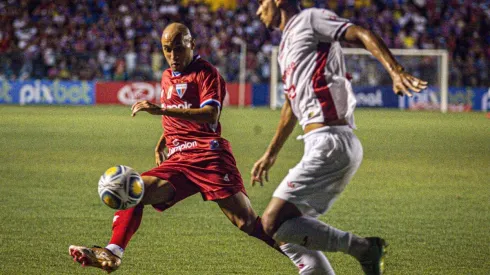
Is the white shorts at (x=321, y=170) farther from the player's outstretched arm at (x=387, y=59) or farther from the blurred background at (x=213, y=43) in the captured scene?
the blurred background at (x=213, y=43)

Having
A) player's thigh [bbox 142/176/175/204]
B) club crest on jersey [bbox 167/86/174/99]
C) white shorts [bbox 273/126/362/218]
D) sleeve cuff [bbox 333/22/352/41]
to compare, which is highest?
sleeve cuff [bbox 333/22/352/41]

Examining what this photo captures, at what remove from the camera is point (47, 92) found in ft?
113

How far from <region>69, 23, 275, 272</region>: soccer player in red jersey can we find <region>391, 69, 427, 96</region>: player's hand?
1.92 meters

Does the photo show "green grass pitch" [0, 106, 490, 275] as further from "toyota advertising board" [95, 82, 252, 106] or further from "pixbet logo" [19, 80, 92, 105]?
"pixbet logo" [19, 80, 92, 105]

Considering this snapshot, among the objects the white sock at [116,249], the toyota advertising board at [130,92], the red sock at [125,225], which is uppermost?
the red sock at [125,225]

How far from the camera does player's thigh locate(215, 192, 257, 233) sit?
632cm

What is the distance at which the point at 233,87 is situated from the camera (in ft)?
113

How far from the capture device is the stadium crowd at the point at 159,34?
1361 inches

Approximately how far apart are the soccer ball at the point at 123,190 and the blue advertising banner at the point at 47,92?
2906 centimetres

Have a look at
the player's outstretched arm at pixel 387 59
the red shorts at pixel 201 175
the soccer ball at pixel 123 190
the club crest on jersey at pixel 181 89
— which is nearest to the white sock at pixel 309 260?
the red shorts at pixel 201 175

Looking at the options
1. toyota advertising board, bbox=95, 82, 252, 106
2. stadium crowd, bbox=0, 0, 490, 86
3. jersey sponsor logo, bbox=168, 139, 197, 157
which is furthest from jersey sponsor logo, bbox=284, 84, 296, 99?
stadium crowd, bbox=0, 0, 490, 86

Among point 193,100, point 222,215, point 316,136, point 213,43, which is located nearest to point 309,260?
point 316,136

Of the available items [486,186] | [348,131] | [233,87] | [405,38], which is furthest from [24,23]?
[348,131]

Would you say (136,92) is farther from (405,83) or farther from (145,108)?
(405,83)
